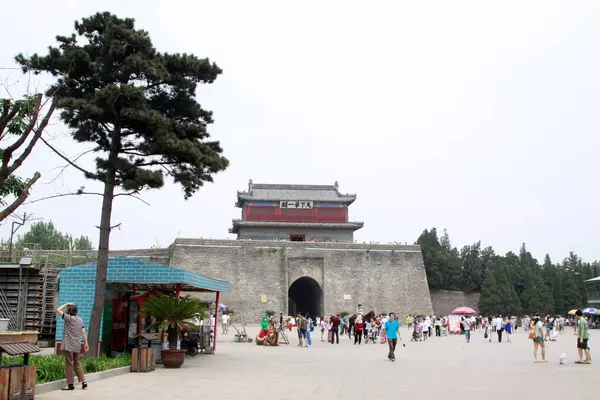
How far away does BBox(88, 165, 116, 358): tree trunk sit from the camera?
11055 mm

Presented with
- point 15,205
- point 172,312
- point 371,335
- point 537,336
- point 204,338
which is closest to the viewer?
point 15,205

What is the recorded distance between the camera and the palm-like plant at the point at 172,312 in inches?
458

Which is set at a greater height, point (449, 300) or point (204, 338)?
point (449, 300)

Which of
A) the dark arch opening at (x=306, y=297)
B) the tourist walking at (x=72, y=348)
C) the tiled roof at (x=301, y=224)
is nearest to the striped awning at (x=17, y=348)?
the tourist walking at (x=72, y=348)

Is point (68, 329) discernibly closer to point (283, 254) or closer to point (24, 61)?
point (24, 61)

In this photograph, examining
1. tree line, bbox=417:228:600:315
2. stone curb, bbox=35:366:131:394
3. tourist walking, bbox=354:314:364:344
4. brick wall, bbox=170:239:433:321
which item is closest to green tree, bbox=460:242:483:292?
tree line, bbox=417:228:600:315

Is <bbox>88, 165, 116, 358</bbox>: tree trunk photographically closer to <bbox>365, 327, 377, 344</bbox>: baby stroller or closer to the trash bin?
the trash bin

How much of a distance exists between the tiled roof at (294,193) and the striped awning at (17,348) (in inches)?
1543

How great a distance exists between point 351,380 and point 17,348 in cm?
544

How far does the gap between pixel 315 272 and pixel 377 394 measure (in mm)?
32489

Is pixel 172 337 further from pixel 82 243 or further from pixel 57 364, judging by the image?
pixel 82 243

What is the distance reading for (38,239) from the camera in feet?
202

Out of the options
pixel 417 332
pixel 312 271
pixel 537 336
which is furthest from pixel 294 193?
pixel 537 336

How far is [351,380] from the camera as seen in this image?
9.83 meters
